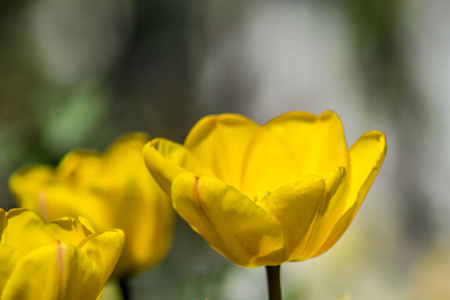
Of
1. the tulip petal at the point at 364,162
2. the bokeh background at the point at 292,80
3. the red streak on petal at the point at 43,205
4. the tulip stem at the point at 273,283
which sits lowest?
the bokeh background at the point at 292,80

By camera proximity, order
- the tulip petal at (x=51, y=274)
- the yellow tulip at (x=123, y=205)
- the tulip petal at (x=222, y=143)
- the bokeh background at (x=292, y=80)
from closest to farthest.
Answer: the tulip petal at (x=51, y=274)
the tulip petal at (x=222, y=143)
the yellow tulip at (x=123, y=205)
the bokeh background at (x=292, y=80)

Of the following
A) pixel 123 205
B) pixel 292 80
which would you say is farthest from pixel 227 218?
pixel 292 80

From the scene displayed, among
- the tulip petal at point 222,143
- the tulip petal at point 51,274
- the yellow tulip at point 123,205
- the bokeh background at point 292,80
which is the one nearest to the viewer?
the tulip petal at point 51,274

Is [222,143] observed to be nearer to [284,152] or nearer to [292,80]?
[284,152]

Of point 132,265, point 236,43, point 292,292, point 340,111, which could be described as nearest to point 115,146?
point 132,265

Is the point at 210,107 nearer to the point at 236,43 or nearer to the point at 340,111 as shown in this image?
the point at 236,43

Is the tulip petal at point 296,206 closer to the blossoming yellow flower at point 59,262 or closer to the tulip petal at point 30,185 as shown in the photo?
the blossoming yellow flower at point 59,262

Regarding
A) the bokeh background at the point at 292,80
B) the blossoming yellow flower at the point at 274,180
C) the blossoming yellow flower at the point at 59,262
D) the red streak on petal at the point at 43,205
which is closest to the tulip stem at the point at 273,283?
the blossoming yellow flower at the point at 274,180
